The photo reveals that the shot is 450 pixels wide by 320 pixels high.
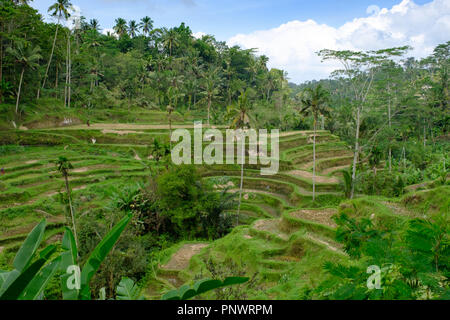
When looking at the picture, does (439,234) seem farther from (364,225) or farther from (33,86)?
(33,86)

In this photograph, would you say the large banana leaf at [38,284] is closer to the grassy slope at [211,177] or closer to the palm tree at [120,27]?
the grassy slope at [211,177]

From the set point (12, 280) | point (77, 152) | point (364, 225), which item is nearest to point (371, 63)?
point (364, 225)

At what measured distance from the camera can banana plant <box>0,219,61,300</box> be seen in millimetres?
1337

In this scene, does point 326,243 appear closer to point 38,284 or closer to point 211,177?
point 38,284

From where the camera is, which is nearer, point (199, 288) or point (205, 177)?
point (199, 288)

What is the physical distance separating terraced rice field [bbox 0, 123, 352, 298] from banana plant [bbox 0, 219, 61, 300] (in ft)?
28.3

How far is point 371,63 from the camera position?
1739cm

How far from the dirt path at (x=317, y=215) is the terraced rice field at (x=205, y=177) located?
0.04 metres

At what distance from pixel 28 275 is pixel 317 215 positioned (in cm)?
1257

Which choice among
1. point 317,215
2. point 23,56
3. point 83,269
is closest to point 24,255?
point 83,269

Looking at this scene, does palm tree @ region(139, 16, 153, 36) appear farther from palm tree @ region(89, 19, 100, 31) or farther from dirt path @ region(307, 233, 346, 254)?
dirt path @ region(307, 233, 346, 254)

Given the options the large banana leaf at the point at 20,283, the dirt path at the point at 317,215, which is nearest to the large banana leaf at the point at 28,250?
the large banana leaf at the point at 20,283

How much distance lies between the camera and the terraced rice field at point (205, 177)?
37.1 feet

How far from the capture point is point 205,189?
55.0 feet
